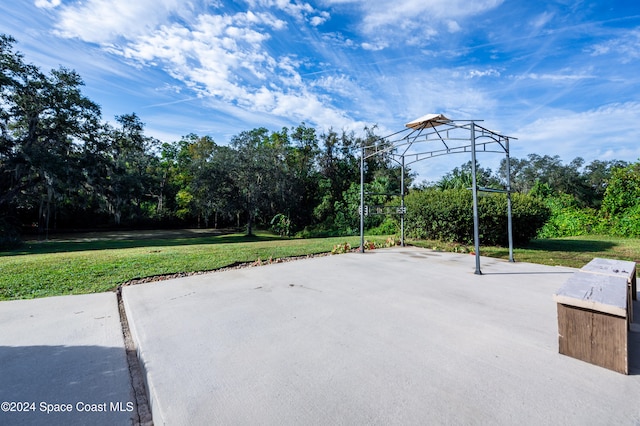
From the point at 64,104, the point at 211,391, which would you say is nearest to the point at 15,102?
the point at 64,104

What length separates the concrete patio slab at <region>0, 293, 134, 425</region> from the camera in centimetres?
161

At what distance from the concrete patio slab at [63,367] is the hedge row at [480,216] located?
778cm

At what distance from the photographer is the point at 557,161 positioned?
3175cm

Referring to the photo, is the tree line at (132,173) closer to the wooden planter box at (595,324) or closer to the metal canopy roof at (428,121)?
the metal canopy roof at (428,121)

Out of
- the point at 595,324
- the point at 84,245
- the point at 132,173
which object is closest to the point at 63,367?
the point at 595,324

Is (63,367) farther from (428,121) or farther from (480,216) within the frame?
(480,216)

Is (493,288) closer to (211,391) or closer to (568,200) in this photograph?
(211,391)

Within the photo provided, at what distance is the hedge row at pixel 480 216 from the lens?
739 cm

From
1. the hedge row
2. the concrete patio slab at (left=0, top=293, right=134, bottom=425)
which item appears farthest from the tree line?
the concrete patio slab at (left=0, top=293, right=134, bottom=425)

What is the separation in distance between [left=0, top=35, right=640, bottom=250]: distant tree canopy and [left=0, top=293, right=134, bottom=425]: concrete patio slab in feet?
21.8

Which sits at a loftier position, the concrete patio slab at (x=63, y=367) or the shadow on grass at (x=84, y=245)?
the concrete patio slab at (x=63, y=367)

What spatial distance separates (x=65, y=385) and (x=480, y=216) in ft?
26.7

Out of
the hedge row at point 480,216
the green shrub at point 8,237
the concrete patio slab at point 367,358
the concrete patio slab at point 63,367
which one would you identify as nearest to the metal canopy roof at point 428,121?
the hedge row at point 480,216

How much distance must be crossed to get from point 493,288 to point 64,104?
62.7 feet
